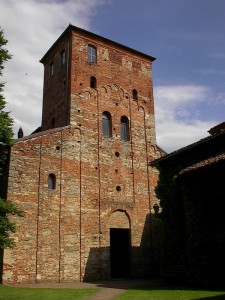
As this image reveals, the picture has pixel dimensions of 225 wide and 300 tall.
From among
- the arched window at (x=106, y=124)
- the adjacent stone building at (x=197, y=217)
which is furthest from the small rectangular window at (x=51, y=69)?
the adjacent stone building at (x=197, y=217)

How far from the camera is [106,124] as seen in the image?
73.8ft

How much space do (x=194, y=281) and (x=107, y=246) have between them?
6.97 meters

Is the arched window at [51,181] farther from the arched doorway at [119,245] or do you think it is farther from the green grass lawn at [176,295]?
the green grass lawn at [176,295]

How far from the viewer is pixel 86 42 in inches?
921

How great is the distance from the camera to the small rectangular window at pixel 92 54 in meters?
23.3

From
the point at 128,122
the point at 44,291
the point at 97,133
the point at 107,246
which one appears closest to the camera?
the point at 44,291

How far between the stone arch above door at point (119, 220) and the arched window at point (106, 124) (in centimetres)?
502

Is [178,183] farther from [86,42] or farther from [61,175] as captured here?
[86,42]

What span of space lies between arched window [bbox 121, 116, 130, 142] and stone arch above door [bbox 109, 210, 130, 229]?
491 centimetres

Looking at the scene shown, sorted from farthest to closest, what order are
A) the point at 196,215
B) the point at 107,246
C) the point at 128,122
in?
the point at 128,122, the point at 107,246, the point at 196,215

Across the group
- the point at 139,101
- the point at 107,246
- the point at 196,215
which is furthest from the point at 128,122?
the point at 196,215

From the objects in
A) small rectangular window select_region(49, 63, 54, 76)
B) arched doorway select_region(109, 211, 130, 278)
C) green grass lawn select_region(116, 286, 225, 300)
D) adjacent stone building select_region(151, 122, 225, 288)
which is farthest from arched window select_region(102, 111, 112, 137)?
green grass lawn select_region(116, 286, 225, 300)

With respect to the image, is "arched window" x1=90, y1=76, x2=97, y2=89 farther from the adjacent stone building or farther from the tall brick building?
the adjacent stone building

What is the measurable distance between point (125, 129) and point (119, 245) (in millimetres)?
7501
